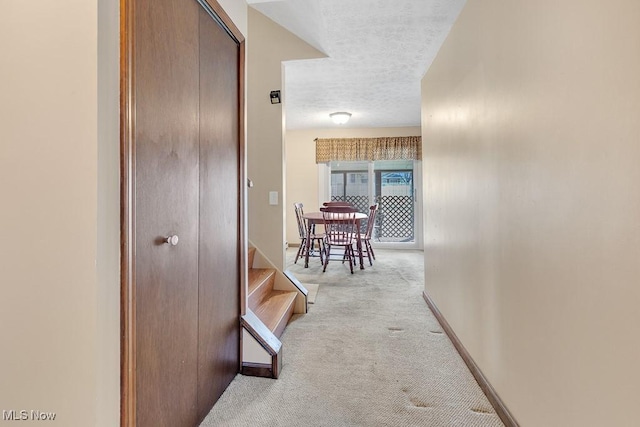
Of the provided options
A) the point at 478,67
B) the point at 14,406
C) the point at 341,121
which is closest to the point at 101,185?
the point at 14,406

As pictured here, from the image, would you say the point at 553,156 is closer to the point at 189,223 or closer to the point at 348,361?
the point at 189,223

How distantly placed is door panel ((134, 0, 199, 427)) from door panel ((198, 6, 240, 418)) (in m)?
0.07

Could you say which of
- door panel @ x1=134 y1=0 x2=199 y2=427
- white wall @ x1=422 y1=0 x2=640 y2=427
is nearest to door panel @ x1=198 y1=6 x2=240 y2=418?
door panel @ x1=134 y1=0 x2=199 y2=427

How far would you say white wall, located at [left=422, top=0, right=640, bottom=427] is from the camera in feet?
2.33

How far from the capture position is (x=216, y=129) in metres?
1.48

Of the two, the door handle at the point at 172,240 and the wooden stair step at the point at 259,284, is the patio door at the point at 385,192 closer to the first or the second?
the wooden stair step at the point at 259,284

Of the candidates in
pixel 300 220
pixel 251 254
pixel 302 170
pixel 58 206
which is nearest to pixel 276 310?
pixel 251 254

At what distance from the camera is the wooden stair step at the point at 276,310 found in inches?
80.3

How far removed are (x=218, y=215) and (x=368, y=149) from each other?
4.61 meters

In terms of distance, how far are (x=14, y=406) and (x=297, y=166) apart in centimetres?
527

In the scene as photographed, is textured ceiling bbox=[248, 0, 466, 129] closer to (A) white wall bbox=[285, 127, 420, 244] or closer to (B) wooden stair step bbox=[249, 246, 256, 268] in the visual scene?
(A) white wall bbox=[285, 127, 420, 244]

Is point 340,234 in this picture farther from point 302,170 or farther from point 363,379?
point 363,379

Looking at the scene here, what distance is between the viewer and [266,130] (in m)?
2.65

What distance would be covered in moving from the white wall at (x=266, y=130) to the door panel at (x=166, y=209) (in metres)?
1.35
